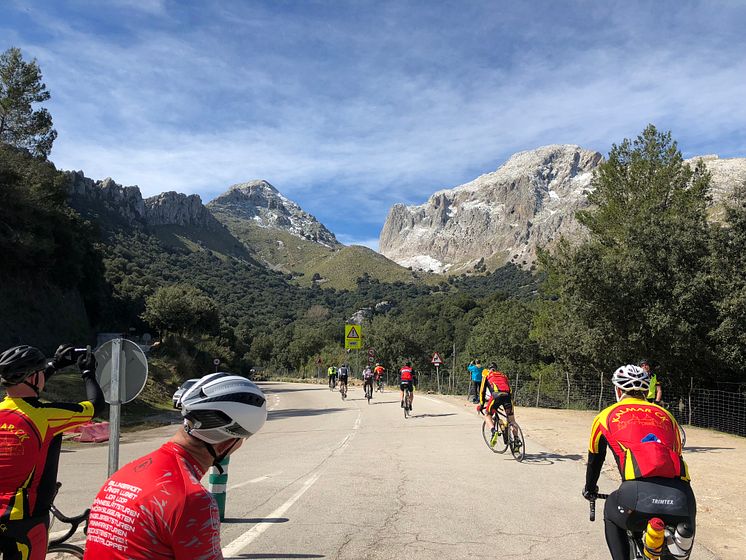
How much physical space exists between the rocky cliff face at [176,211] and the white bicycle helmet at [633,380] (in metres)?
128

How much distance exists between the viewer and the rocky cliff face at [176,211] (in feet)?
426

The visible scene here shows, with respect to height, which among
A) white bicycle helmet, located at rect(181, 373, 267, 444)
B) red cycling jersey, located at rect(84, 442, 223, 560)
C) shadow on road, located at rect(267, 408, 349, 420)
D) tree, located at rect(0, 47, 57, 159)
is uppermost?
tree, located at rect(0, 47, 57, 159)

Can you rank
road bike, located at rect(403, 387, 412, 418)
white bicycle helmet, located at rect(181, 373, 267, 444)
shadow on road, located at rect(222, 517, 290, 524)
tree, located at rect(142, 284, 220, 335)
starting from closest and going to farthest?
1. white bicycle helmet, located at rect(181, 373, 267, 444)
2. shadow on road, located at rect(222, 517, 290, 524)
3. road bike, located at rect(403, 387, 412, 418)
4. tree, located at rect(142, 284, 220, 335)

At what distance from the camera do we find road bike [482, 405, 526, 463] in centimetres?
1110

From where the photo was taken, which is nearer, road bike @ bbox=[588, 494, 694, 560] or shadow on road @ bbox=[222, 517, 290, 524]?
road bike @ bbox=[588, 494, 694, 560]

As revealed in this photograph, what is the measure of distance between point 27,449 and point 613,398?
2514 centimetres

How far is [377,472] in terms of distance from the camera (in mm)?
9695

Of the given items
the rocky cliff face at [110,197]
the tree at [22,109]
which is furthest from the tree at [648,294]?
the rocky cliff face at [110,197]

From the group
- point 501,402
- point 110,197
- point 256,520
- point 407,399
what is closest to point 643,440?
point 256,520

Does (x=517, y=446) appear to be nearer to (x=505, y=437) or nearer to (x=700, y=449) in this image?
(x=505, y=437)

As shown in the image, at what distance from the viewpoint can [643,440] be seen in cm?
382

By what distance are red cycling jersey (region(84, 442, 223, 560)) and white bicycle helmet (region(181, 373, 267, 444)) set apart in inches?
7.8

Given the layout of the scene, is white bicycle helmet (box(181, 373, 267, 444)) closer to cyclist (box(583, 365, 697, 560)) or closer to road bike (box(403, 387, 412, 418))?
cyclist (box(583, 365, 697, 560))

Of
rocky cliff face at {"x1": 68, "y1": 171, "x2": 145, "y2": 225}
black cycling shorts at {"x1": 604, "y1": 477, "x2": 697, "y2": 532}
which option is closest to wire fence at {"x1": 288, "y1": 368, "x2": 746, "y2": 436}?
black cycling shorts at {"x1": 604, "y1": 477, "x2": 697, "y2": 532}
